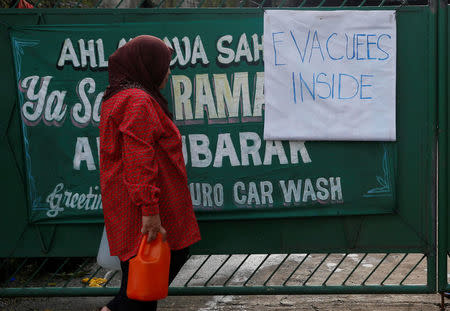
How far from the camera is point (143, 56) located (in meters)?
2.89

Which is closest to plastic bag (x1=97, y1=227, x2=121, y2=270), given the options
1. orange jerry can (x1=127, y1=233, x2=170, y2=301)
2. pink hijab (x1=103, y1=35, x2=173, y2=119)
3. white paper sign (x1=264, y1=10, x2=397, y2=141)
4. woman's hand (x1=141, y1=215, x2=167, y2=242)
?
orange jerry can (x1=127, y1=233, x2=170, y2=301)

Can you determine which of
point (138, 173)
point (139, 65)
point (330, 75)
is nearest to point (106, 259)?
point (138, 173)

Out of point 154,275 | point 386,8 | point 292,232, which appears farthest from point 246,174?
point 386,8

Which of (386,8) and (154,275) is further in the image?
(386,8)

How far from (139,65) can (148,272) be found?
1.04m

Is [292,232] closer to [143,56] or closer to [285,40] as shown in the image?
[285,40]

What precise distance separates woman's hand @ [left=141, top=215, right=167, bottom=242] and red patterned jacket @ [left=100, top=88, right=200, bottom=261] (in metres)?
0.03

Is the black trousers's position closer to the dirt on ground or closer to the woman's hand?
the woman's hand

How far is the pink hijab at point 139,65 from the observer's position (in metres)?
2.89

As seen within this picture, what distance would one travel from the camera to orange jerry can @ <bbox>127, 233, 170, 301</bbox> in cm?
274

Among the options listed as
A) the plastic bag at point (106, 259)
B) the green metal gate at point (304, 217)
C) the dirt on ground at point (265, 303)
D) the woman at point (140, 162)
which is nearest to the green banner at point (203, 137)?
the green metal gate at point (304, 217)

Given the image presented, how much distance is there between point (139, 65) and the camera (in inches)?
114

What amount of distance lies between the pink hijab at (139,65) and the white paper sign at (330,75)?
94cm

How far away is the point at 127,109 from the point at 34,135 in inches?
47.4
